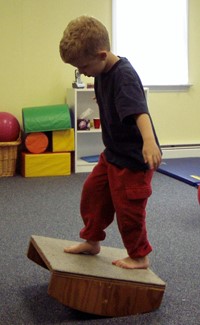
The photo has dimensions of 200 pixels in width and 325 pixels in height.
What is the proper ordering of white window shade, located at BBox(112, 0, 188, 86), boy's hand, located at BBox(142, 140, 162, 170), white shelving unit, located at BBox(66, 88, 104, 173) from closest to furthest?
boy's hand, located at BBox(142, 140, 162, 170)
white shelving unit, located at BBox(66, 88, 104, 173)
white window shade, located at BBox(112, 0, 188, 86)

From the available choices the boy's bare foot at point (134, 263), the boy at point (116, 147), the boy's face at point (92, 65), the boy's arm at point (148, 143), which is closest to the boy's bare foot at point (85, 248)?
the boy at point (116, 147)

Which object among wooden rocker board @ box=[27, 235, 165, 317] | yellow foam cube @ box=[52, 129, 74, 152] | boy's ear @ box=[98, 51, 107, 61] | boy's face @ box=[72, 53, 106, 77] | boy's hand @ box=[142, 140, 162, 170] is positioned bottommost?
wooden rocker board @ box=[27, 235, 165, 317]

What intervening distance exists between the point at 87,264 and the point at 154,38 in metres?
3.28

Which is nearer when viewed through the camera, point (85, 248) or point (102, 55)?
point (102, 55)

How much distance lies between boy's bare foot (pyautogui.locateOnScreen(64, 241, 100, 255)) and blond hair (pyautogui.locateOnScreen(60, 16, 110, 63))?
72 centimetres

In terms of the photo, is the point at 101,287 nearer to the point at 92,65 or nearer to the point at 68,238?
the point at 92,65

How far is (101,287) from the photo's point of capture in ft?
5.02

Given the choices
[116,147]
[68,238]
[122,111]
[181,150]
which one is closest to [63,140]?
[181,150]

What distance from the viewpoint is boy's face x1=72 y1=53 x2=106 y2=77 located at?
1.52 m

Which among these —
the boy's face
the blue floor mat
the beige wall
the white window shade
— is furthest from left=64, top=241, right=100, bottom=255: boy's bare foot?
the white window shade

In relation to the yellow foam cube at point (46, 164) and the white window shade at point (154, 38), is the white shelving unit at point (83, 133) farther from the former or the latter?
the white window shade at point (154, 38)

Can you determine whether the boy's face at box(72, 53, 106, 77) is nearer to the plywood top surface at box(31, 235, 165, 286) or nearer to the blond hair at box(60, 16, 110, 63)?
the blond hair at box(60, 16, 110, 63)

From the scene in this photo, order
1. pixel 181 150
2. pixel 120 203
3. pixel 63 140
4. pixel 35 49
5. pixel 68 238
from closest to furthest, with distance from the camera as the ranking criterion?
pixel 120 203 < pixel 68 238 < pixel 63 140 < pixel 35 49 < pixel 181 150

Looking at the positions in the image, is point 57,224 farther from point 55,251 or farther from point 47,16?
point 47,16
